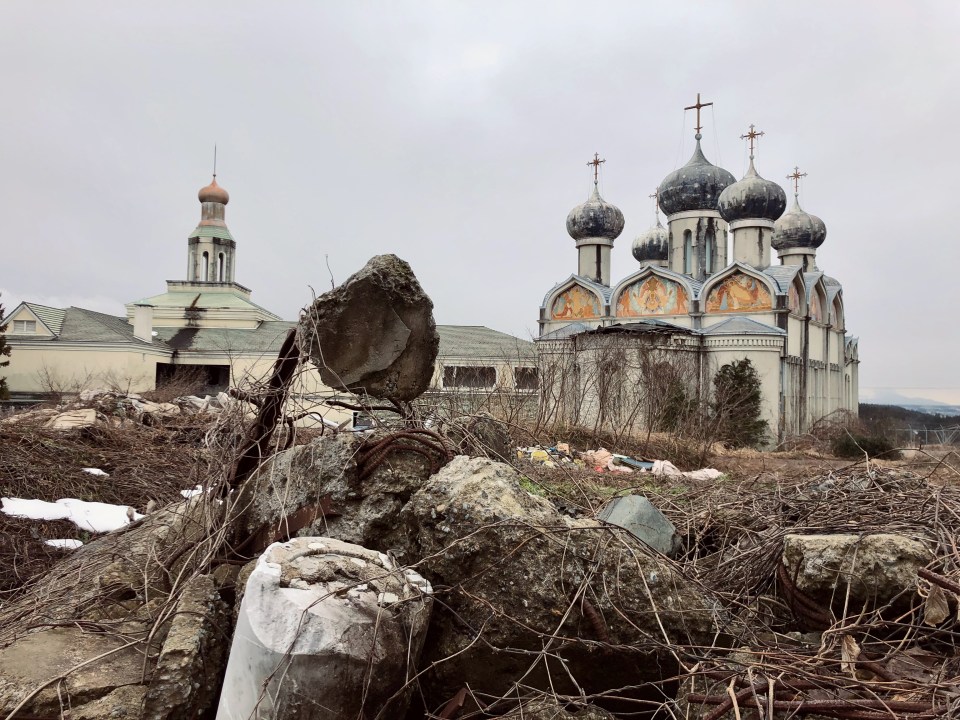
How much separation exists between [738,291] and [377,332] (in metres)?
22.1

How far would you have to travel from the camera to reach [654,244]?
29.5 metres

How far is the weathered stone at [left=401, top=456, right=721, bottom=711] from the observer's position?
8.24 feet

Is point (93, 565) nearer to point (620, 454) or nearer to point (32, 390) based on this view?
point (620, 454)

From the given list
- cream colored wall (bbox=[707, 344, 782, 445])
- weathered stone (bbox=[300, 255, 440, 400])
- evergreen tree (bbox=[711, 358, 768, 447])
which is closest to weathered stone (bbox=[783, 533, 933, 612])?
weathered stone (bbox=[300, 255, 440, 400])

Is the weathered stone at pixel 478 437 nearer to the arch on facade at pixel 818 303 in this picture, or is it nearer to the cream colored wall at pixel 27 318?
the arch on facade at pixel 818 303

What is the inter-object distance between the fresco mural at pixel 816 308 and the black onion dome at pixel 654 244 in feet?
18.2

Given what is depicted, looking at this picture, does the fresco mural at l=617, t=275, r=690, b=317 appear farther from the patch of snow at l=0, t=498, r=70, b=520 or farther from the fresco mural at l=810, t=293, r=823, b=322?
the patch of snow at l=0, t=498, r=70, b=520

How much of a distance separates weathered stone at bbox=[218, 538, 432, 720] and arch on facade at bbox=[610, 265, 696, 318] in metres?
23.1

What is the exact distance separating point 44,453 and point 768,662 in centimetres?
779

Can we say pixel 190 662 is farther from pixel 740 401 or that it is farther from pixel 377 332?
pixel 740 401

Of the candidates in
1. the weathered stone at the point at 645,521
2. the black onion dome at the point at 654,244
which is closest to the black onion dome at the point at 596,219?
the black onion dome at the point at 654,244

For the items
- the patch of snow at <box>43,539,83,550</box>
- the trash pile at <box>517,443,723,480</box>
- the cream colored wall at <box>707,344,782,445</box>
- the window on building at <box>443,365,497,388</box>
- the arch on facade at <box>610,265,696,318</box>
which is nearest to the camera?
the patch of snow at <box>43,539,83,550</box>

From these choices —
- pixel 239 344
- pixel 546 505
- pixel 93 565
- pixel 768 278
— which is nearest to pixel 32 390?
pixel 239 344

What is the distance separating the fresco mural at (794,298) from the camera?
2377 centimetres
